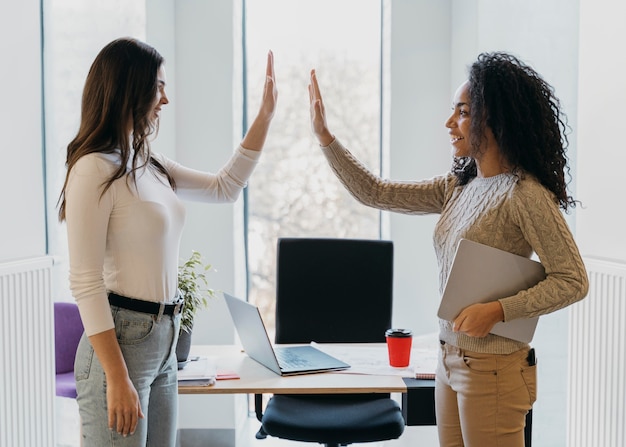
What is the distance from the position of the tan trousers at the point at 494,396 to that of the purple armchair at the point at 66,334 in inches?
75.0

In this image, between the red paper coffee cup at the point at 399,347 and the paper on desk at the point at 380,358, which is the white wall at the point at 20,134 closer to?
the paper on desk at the point at 380,358

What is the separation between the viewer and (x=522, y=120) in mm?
1544

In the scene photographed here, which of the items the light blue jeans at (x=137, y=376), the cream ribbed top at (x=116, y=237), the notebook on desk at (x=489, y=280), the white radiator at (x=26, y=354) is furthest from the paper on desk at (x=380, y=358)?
the white radiator at (x=26, y=354)

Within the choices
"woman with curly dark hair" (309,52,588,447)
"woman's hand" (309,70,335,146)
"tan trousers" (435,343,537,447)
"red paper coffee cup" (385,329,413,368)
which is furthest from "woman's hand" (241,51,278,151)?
"tan trousers" (435,343,537,447)

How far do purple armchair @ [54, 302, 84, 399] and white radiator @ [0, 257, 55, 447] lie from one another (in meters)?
0.42

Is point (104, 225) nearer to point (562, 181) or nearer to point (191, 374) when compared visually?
point (191, 374)

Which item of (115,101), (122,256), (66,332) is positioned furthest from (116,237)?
(66,332)

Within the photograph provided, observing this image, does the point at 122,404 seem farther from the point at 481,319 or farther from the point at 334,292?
the point at 334,292

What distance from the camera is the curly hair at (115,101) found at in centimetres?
147

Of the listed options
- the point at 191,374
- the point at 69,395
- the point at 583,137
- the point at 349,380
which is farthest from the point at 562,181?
the point at 69,395

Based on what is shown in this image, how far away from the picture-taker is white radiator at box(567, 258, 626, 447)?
2.22 m

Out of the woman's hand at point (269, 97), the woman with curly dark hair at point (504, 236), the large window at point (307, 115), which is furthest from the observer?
the large window at point (307, 115)

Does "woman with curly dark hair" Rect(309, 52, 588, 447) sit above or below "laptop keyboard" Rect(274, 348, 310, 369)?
above

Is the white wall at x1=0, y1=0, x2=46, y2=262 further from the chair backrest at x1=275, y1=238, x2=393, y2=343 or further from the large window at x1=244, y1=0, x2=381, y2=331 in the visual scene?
the large window at x1=244, y1=0, x2=381, y2=331
